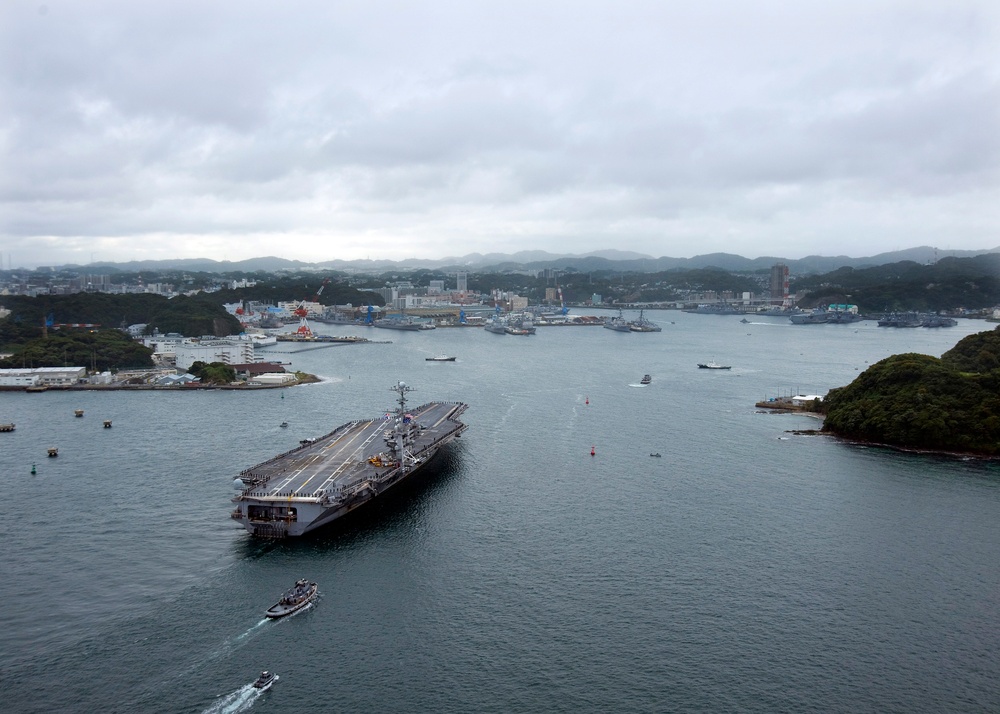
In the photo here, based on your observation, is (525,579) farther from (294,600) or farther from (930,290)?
(930,290)

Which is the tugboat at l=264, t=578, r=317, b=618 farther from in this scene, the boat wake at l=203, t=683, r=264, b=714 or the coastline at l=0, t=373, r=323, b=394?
the coastline at l=0, t=373, r=323, b=394

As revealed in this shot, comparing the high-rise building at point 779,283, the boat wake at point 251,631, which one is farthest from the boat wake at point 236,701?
the high-rise building at point 779,283

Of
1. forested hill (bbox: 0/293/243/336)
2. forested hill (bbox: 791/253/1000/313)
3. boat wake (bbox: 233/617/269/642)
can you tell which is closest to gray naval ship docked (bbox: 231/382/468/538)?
boat wake (bbox: 233/617/269/642)

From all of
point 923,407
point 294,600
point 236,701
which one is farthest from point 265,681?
A: point 923,407

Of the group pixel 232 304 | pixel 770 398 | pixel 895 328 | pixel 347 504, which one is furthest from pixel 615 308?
pixel 347 504

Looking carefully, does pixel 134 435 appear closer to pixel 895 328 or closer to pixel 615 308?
pixel 895 328

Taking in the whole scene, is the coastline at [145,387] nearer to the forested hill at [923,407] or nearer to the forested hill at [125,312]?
the forested hill at [125,312]
